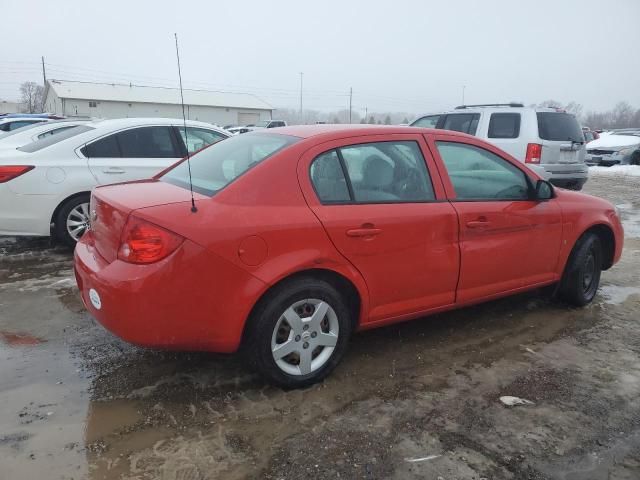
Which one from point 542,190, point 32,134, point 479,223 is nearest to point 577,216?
point 542,190

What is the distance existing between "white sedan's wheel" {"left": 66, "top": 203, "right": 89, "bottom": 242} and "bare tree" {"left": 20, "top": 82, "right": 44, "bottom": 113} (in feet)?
255

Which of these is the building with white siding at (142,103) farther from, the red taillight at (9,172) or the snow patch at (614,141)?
the red taillight at (9,172)

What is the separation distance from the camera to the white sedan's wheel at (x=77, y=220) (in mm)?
5848

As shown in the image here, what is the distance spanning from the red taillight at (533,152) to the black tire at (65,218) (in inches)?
275

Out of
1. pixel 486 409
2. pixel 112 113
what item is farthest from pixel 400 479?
pixel 112 113

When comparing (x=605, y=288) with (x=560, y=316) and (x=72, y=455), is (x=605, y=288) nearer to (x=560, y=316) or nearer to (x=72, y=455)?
(x=560, y=316)

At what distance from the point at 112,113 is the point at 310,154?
64.3m

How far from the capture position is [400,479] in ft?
8.05

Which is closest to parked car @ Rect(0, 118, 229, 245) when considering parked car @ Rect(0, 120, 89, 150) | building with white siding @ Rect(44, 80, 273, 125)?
parked car @ Rect(0, 120, 89, 150)

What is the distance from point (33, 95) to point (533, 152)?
88827mm

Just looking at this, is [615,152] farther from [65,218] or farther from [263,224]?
[263,224]

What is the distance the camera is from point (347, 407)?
3.04 meters

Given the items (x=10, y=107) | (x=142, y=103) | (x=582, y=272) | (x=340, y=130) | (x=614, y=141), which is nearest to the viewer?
(x=340, y=130)

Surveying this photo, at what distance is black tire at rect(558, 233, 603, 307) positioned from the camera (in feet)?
14.9
